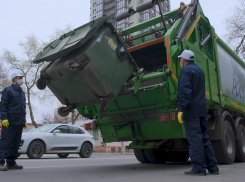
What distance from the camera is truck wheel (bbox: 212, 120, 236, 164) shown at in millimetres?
5852

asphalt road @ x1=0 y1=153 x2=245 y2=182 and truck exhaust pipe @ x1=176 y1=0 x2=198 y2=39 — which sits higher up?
truck exhaust pipe @ x1=176 y1=0 x2=198 y2=39

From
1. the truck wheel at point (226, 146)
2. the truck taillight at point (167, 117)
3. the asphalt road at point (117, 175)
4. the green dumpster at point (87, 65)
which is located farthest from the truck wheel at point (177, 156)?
the green dumpster at point (87, 65)

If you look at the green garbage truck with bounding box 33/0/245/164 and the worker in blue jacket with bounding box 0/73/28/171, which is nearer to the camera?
the green garbage truck with bounding box 33/0/245/164

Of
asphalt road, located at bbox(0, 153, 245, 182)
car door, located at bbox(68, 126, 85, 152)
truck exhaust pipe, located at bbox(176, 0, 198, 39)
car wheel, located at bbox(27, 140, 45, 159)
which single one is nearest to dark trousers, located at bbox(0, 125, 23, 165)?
asphalt road, located at bbox(0, 153, 245, 182)

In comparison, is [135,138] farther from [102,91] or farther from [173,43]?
[173,43]

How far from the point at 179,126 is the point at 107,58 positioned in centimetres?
171

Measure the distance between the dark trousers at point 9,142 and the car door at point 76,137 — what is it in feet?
21.8

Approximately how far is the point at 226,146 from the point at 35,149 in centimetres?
733

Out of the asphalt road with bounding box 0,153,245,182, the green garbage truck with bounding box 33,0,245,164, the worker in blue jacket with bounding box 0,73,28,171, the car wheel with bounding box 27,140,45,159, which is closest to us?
the asphalt road with bounding box 0,153,245,182

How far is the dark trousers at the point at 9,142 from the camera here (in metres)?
5.25

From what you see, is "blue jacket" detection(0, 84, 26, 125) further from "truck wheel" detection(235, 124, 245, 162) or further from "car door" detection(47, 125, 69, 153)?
"car door" detection(47, 125, 69, 153)

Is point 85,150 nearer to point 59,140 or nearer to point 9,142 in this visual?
Result: point 59,140

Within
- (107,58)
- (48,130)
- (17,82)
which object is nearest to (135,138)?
(107,58)

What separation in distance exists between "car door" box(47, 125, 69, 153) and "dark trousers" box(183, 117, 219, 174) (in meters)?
8.28
